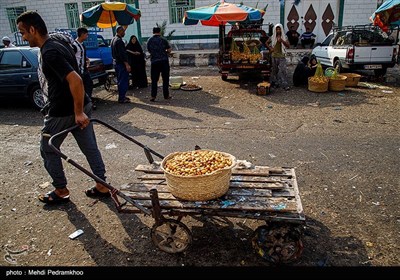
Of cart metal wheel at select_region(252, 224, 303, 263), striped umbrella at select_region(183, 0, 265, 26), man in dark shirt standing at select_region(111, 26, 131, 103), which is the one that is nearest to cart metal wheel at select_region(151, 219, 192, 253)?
cart metal wheel at select_region(252, 224, 303, 263)

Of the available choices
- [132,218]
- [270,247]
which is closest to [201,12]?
[132,218]

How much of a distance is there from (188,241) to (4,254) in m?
1.80

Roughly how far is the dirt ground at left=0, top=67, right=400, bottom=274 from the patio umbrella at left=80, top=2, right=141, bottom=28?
8.99ft

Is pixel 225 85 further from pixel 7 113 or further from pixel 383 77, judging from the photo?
pixel 7 113

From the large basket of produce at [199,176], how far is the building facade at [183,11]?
16459 millimetres

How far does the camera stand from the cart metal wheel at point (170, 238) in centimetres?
283

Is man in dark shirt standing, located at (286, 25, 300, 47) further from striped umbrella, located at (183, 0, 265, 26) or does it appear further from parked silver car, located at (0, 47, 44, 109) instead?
parked silver car, located at (0, 47, 44, 109)

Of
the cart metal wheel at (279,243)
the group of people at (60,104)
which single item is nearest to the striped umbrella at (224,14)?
the group of people at (60,104)

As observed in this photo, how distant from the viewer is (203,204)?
268 cm

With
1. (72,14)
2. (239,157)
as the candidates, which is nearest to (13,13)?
(72,14)

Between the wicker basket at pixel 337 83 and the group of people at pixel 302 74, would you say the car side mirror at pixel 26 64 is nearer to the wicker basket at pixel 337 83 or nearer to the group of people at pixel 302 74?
the group of people at pixel 302 74

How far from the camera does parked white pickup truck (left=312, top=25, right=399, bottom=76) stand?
32.8 ft

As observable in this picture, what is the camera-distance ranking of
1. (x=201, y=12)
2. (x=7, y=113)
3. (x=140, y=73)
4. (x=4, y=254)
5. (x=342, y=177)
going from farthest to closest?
(x=140, y=73)
(x=201, y=12)
(x=7, y=113)
(x=342, y=177)
(x=4, y=254)

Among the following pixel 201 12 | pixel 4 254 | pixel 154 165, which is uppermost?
pixel 201 12
